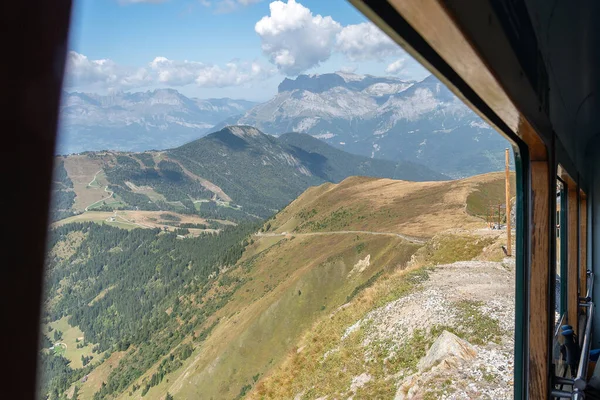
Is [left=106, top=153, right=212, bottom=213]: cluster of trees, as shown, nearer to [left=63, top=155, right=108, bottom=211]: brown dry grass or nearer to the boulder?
[left=63, top=155, right=108, bottom=211]: brown dry grass

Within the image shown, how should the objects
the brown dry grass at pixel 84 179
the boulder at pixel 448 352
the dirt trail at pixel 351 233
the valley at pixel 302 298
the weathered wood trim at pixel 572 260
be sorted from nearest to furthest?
the weathered wood trim at pixel 572 260
the boulder at pixel 448 352
the valley at pixel 302 298
the dirt trail at pixel 351 233
the brown dry grass at pixel 84 179

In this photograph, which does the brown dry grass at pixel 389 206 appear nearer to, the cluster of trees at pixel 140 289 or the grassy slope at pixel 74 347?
the cluster of trees at pixel 140 289

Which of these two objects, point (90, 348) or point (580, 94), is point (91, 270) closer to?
point (90, 348)

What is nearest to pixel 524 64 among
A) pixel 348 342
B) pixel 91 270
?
pixel 348 342

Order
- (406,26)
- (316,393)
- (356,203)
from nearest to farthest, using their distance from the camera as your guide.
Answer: (406,26) < (316,393) < (356,203)

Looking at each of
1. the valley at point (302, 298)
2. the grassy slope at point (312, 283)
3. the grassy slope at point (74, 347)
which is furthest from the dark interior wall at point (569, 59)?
the grassy slope at point (74, 347)

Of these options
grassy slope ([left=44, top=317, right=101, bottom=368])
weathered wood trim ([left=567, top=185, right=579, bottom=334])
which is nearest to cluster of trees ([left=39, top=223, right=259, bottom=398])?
grassy slope ([left=44, top=317, right=101, bottom=368])

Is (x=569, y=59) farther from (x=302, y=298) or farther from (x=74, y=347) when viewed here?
(x=74, y=347)

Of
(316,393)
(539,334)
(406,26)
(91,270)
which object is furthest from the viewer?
(91,270)
